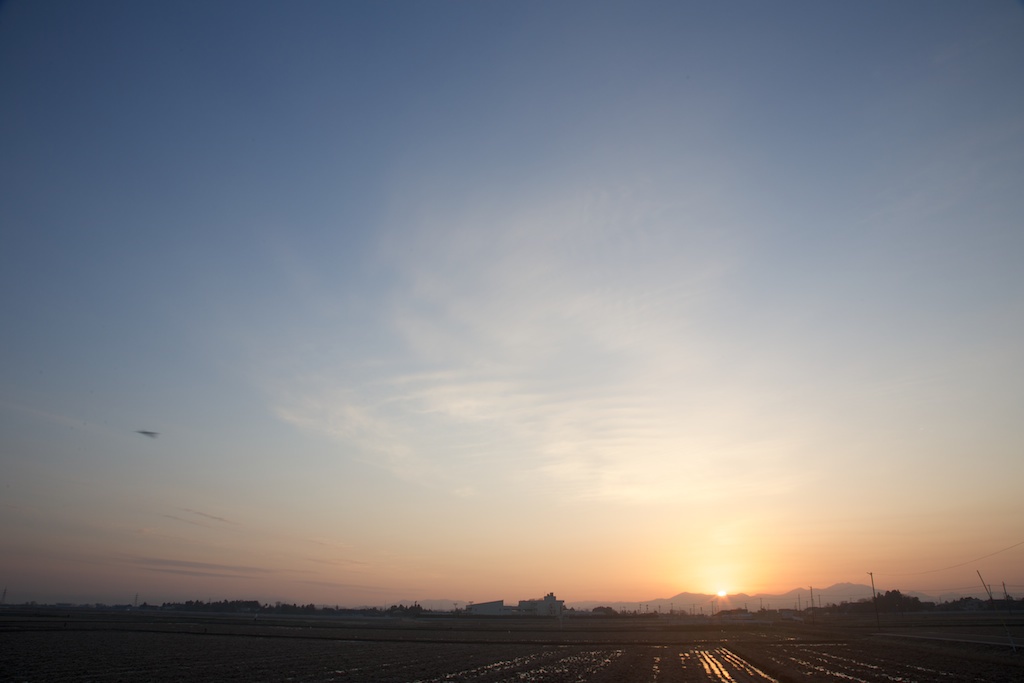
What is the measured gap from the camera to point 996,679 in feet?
96.4

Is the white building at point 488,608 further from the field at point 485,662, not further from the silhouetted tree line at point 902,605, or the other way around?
the field at point 485,662

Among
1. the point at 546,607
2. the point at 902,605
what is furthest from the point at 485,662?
the point at 902,605

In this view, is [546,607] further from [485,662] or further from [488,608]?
[485,662]

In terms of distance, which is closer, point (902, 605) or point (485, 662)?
point (485, 662)

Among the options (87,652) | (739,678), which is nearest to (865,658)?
(739,678)

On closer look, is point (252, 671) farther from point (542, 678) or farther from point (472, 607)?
point (472, 607)

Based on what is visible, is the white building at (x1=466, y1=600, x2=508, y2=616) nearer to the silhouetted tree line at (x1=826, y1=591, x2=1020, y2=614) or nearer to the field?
the silhouetted tree line at (x1=826, y1=591, x2=1020, y2=614)

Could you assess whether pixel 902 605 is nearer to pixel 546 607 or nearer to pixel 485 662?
pixel 546 607

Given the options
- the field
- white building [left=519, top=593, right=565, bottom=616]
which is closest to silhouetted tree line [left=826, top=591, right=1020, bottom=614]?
white building [left=519, top=593, right=565, bottom=616]

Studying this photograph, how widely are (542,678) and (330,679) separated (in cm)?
1058

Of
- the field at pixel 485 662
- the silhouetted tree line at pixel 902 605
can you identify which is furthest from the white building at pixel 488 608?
the field at pixel 485 662

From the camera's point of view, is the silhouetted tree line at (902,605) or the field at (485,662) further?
the silhouetted tree line at (902,605)

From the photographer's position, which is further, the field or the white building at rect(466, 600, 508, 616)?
the white building at rect(466, 600, 508, 616)

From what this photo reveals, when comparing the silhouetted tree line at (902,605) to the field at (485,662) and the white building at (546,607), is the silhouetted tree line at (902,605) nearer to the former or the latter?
the white building at (546,607)
